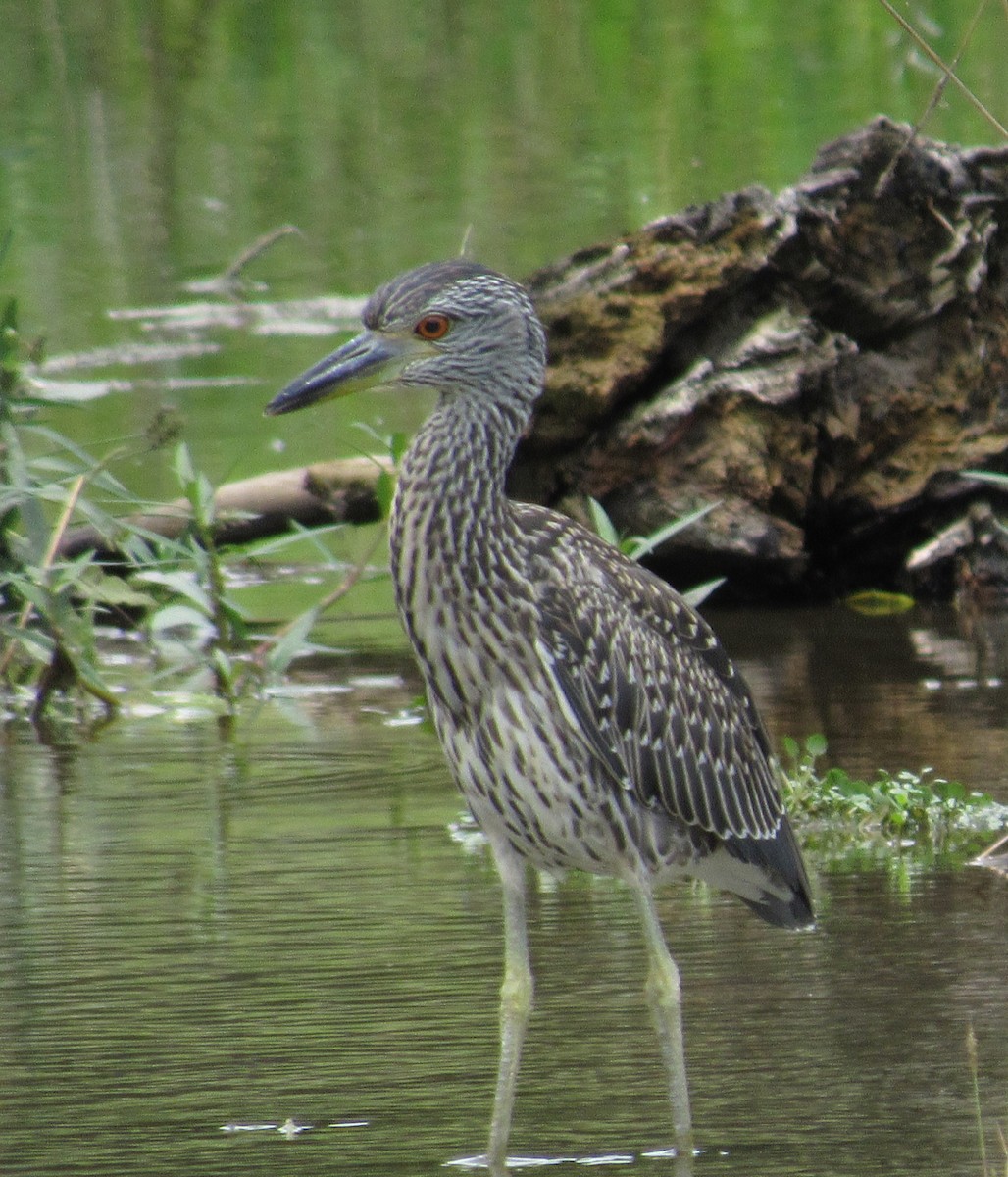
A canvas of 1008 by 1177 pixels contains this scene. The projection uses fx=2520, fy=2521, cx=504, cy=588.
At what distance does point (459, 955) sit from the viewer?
6.23m

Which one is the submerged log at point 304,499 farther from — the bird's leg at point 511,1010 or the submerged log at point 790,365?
the bird's leg at point 511,1010

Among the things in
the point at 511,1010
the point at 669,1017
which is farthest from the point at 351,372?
the point at 669,1017

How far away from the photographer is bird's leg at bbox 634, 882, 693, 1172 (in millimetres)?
5066

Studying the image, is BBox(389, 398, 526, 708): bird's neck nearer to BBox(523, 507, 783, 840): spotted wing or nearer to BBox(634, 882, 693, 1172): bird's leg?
BBox(523, 507, 783, 840): spotted wing

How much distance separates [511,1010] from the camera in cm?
536

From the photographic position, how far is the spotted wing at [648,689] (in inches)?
214

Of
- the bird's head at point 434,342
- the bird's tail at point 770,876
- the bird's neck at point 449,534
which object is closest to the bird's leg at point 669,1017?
the bird's tail at point 770,876

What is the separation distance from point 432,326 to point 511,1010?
146 centimetres

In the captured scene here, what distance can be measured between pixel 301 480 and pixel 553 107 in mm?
13998

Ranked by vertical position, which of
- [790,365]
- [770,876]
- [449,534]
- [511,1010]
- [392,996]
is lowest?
[392,996]

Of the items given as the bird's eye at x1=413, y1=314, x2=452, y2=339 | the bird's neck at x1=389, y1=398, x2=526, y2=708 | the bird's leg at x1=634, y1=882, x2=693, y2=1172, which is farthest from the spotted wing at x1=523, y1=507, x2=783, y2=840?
the bird's eye at x1=413, y1=314, x2=452, y2=339

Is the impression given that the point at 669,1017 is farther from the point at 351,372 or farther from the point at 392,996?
the point at 351,372

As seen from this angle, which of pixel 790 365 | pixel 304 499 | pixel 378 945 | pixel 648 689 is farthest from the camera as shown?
pixel 304 499

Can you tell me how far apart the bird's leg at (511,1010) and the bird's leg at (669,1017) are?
10.5 inches
